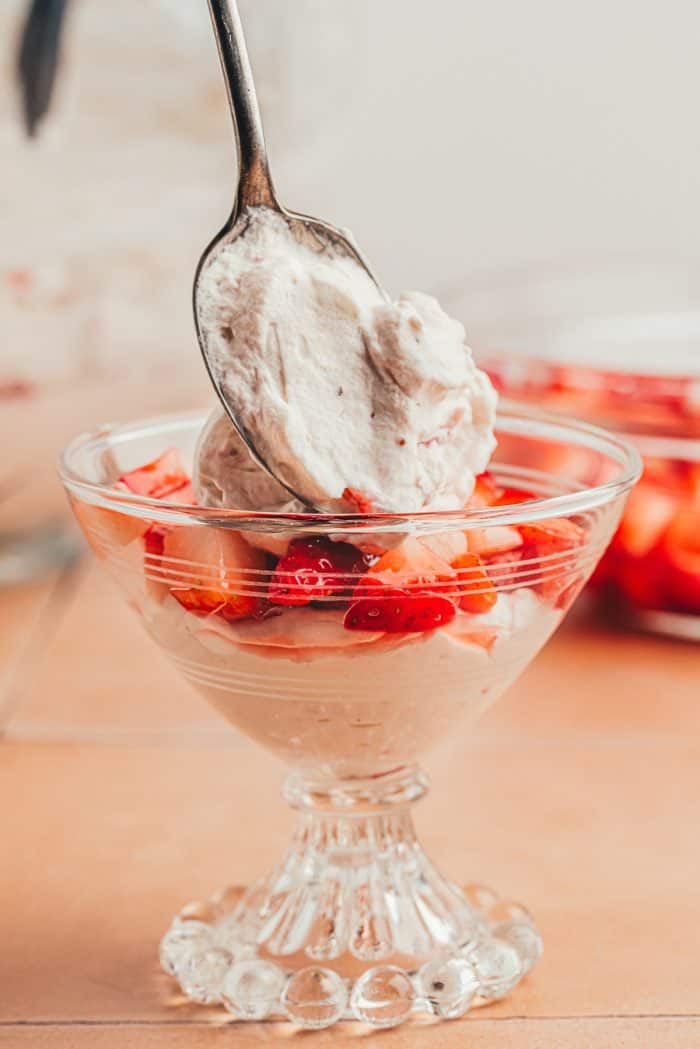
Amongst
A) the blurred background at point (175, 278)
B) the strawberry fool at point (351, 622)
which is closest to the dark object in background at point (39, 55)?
the blurred background at point (175, 278)

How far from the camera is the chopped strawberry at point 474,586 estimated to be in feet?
1.77

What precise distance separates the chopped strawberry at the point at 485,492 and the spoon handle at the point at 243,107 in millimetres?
161

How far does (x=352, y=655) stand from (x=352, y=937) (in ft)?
0.56

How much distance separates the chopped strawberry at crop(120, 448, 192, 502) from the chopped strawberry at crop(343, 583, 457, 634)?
0.15 metres

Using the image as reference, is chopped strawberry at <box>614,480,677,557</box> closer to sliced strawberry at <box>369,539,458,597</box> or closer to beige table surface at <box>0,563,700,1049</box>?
beige table surface at <box>0,563,700,1049</box>

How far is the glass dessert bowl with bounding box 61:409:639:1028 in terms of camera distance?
53cm

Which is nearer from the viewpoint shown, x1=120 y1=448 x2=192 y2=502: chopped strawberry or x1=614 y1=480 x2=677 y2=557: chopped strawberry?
x1=120 y1=448 x2=192 y2=502: chopped strawberry

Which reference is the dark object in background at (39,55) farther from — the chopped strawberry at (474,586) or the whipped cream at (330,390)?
the chopped strawberry at (474,586)

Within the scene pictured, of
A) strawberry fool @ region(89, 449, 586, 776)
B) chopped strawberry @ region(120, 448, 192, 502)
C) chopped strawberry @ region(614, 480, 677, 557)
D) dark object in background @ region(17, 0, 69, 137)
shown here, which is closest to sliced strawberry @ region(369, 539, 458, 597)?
strawberry fool @ region(89, 449, 586, 776)

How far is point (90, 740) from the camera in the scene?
3.00ft

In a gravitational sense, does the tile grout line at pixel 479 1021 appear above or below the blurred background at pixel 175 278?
below

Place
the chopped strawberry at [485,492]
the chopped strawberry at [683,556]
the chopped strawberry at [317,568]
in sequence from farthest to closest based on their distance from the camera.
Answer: the chopped strawberry at [683,556]
the chopped strawberry at [485,492]
the chopped strawberry at [317,568]

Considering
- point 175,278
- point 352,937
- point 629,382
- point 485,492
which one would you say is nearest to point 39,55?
point 175,278

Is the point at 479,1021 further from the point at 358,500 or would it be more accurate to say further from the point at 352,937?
the point at 358,500
